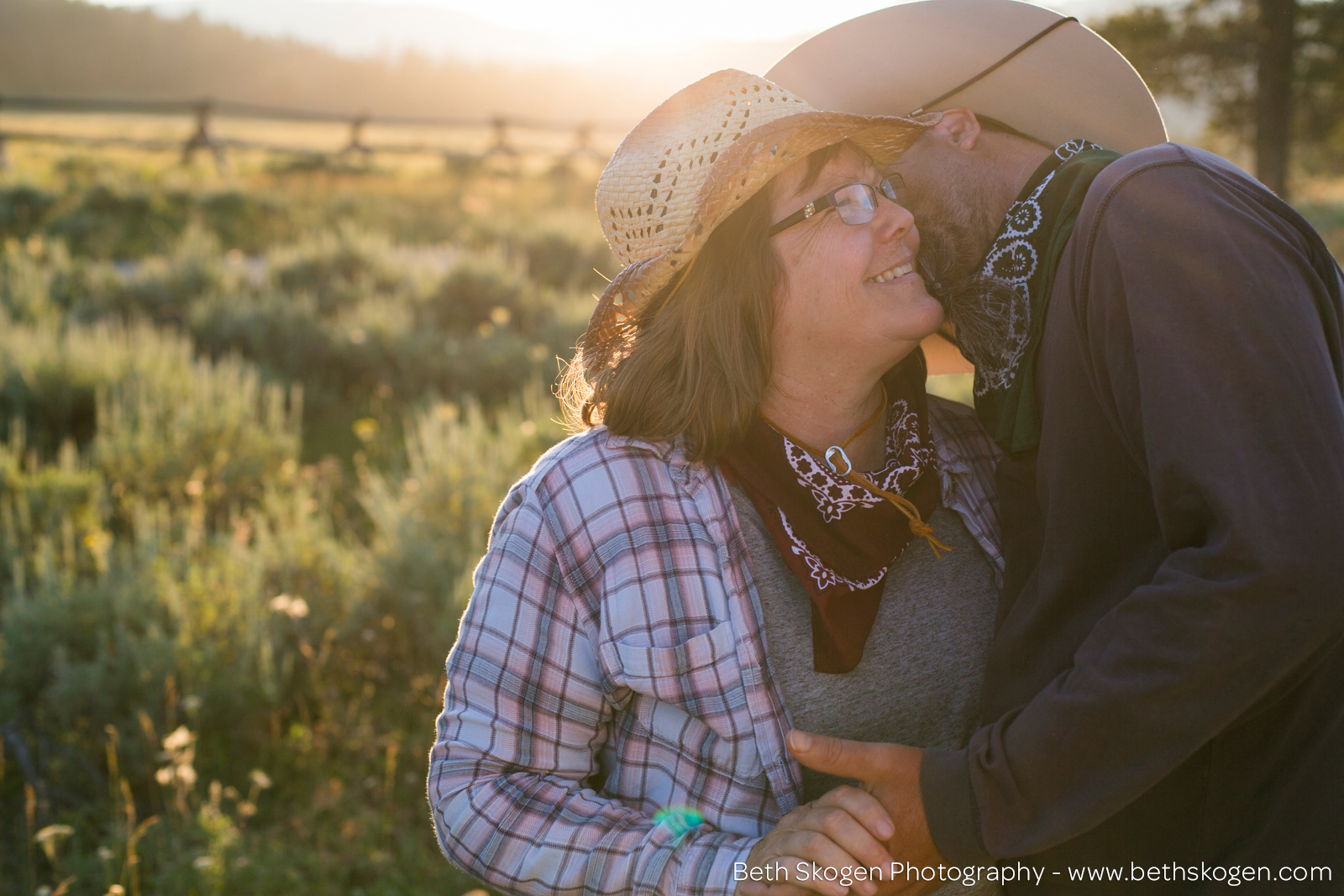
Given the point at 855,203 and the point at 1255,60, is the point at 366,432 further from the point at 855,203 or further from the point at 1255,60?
the point at 1255,60

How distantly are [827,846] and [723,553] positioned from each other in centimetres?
54

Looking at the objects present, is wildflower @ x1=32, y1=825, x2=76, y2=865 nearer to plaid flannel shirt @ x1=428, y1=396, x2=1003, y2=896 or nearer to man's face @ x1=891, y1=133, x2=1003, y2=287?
plaid flannel shirt @ x1=428, y1=396, x2=1003, y2=896

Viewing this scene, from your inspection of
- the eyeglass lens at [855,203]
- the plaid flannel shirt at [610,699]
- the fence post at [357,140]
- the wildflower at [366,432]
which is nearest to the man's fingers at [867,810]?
the plaid flannel shirt at [610,699]

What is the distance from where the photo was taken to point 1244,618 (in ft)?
3.89

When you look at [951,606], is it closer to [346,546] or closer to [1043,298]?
[1043,298]

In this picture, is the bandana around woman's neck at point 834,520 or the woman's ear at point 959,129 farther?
the woman's ear at point 959,129

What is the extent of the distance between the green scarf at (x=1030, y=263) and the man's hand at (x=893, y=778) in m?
0.60

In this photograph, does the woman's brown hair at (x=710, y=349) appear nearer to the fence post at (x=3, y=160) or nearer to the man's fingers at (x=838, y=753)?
the man's fingers at (x=838, y=753)

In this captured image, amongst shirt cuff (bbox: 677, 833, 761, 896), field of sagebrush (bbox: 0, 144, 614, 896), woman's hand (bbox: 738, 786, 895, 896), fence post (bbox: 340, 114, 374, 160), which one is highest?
fence post (bbox: 340, 114, 374, 160)

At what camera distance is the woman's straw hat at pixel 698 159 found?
71.3 inches

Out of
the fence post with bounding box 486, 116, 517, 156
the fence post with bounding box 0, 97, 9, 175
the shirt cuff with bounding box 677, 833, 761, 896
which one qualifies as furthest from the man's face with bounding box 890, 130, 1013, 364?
the fence post with bounding box 486, 116, 517, 156

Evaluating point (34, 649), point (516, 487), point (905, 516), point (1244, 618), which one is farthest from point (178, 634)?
point (1244, 618)

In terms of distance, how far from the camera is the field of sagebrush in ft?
10.2

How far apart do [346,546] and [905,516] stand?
11.9 ft
